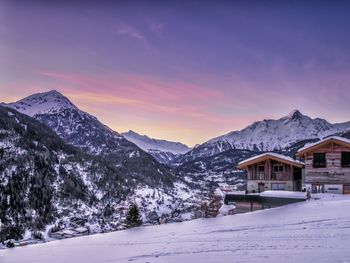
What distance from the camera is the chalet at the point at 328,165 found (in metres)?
37.9

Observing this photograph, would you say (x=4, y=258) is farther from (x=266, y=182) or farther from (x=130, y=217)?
(x=130, y=217)

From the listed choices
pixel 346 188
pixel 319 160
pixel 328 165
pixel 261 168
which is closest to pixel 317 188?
pixel 328 165

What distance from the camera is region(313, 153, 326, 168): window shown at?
39000 millimetres

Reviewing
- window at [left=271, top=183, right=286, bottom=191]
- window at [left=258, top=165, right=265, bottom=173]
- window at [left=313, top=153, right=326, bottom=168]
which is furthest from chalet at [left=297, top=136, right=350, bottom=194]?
window at [left=258, top=165, right=265, bottom=173]

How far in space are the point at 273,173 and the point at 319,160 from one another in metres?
7.75

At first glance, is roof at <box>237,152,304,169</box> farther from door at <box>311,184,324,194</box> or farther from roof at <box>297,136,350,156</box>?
door at <box>311,184,324,194</box>

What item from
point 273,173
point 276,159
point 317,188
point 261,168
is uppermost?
point 276,159

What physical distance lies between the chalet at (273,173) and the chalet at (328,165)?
221 inches

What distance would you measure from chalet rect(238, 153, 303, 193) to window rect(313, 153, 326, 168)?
5575 mm

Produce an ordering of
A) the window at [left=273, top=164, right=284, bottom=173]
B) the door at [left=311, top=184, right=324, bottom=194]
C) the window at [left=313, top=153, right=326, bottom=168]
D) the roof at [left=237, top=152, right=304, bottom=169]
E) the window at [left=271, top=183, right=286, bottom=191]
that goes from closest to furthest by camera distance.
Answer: the door at [left=311, top=184, right=324, bottom=194] → the window at [left=313, top=153, right=326, bottom=168] → the roof at [left=237, top=152, right=304, bottom=169] → the window at [left=271, top=183, right=286, bottom=191] → the window at [left=273, top=164, right=284, bottom=173]

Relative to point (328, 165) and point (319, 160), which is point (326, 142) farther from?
point (328, 165)

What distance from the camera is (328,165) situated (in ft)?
127

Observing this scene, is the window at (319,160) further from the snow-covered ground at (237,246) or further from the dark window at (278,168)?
the snow-covered ground at (237,246)

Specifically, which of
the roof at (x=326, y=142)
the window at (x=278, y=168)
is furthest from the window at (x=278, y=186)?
the roof at (x=326, y=142)
